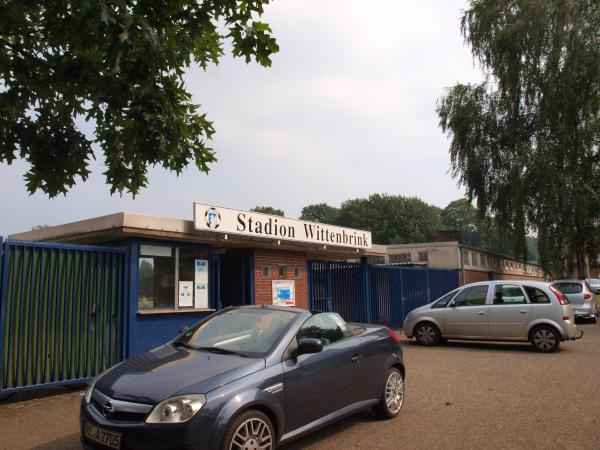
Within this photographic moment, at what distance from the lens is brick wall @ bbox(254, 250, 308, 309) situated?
11633mm

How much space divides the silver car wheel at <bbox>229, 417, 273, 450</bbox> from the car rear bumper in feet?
0.73

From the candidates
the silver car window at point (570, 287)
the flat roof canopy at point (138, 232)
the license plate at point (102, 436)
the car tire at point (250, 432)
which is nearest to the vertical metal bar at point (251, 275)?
the flat roof canopy at point (138, 232)

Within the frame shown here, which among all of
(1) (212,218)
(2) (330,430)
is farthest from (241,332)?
(1) (212,218)

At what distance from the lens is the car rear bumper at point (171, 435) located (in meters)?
3.80

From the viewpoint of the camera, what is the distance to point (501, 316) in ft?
39.0

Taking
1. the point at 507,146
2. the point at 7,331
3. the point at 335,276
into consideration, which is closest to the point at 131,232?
the point at 7,331

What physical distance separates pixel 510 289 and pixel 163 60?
9.73 metres

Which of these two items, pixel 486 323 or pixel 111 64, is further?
pixel 486 323

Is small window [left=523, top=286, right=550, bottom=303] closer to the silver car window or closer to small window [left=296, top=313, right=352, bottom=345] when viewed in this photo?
small window [left=296, top=313, right=352, bottom=345]

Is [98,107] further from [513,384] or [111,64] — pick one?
[513,384]

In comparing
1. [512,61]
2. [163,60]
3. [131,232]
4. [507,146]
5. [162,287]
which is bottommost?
[162,287]

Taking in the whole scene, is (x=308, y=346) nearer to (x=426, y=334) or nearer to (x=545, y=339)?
(x=545, y=339)

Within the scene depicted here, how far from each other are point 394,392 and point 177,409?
10.5 ft

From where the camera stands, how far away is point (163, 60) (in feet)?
18.4
